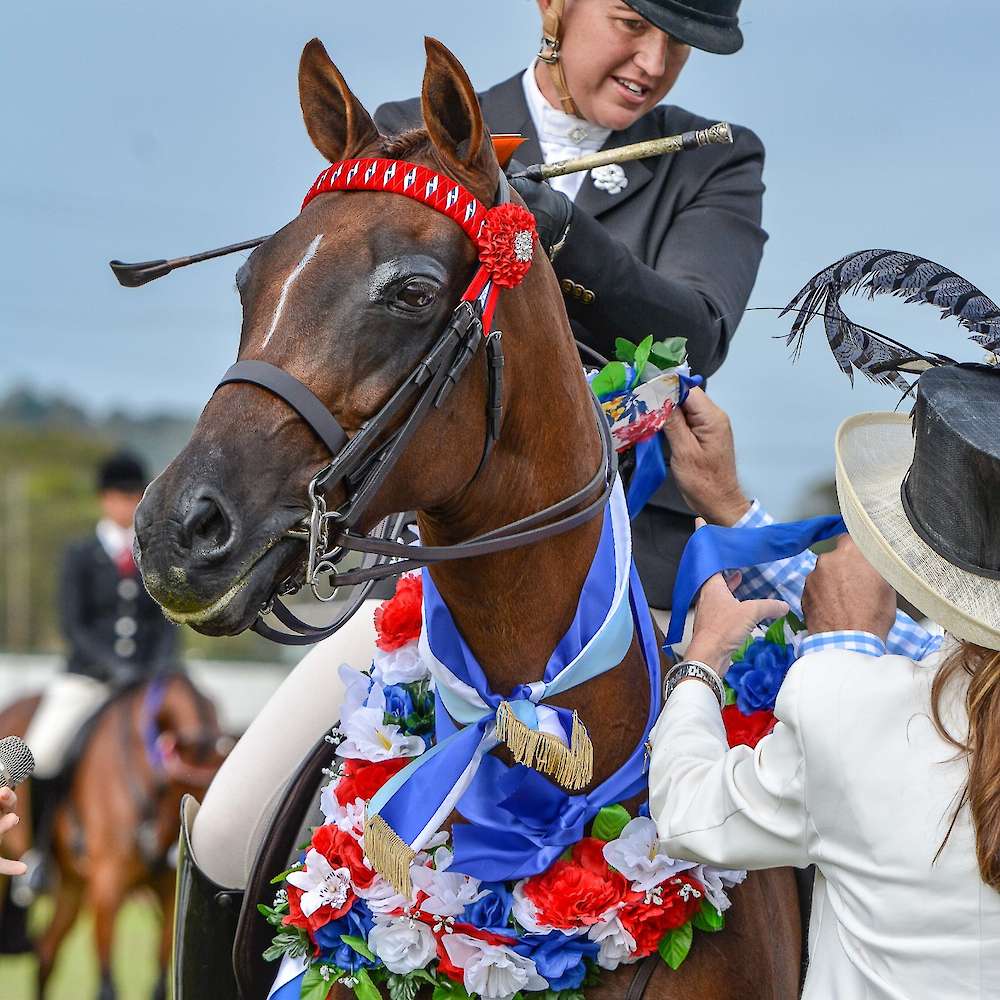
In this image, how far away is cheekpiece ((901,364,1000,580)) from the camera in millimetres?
1959

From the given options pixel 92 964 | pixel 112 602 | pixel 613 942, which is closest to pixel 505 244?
pixel 613 942

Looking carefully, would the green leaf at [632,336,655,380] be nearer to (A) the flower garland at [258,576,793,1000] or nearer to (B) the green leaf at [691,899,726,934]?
(A) the flower garland at [258,576,793,1000]

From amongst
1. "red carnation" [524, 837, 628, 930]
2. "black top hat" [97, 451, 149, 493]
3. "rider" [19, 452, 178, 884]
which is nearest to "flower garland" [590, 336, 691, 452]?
"red carnation" [524, 837, 628, 930]

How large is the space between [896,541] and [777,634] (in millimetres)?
788

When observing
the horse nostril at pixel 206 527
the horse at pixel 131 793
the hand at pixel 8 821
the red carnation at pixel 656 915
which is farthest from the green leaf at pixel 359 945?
the horse at pixel 131 793

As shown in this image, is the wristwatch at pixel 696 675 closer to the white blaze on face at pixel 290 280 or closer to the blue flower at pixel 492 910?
the blue flower at pixel 492 910

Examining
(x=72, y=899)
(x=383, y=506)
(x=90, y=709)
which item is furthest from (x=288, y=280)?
(x=72, y=899)

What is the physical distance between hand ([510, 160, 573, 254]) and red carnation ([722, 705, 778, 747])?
990 millimetres

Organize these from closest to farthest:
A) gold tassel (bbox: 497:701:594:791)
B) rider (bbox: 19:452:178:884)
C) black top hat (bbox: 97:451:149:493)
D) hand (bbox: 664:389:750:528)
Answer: gold tassel (bbox: 497:701:594:791), hand (bbox: 664:389:750:528), rider (bbox: 19:452:178:884), black top hat (bbox: 97:451:149:493)

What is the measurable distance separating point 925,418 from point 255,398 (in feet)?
3.29

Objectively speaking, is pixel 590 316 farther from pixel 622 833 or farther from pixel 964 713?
pixel 964 713

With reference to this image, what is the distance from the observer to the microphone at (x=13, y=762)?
90.2 inches

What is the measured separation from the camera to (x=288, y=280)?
2.18 meters

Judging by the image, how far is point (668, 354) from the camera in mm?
2855
